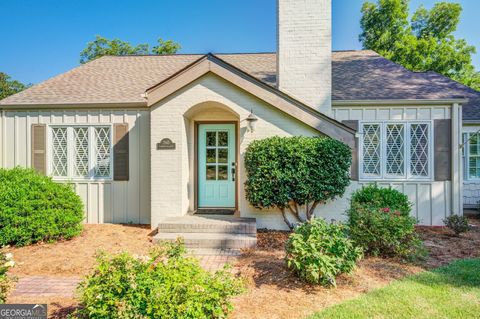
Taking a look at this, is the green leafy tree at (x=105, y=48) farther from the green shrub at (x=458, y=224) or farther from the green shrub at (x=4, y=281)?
the green shrub at (x=4, y=281)

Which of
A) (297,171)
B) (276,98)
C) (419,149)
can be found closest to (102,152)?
(276,98)

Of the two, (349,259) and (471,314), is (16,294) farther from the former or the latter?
(471,314)

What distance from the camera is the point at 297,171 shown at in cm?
589

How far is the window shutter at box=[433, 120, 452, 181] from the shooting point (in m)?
7.16

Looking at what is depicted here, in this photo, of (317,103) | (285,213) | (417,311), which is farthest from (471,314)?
(317,103)

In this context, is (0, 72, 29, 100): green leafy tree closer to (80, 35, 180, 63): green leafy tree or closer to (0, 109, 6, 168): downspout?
(80, 35, 180, 63): green leafy tree

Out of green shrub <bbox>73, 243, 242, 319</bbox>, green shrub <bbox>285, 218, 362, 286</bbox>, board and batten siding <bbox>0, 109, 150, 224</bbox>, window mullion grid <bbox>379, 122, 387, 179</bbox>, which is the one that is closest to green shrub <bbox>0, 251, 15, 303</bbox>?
green shrub <bbox>73, 243, 242, 319</bbox>

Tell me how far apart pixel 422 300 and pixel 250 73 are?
688 cm

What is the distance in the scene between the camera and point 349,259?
12.5ft

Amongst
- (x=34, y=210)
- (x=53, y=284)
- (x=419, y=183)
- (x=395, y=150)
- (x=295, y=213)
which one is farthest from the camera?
(x=395, y=150)

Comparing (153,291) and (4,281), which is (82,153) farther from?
(153,291)

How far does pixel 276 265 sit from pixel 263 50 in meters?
9.38

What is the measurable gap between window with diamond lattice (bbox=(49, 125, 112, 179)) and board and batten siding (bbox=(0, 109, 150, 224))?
230 mm

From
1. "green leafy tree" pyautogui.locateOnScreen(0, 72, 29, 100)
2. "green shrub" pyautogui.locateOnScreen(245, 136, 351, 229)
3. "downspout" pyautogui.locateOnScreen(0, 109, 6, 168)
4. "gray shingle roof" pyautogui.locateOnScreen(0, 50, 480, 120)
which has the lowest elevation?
"green shrub" pyautogui.locateOnScreen(245, 136, 351, 229)
